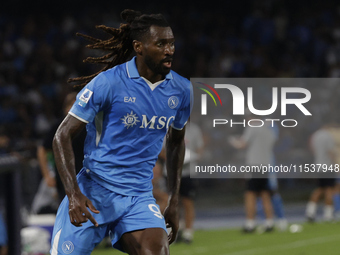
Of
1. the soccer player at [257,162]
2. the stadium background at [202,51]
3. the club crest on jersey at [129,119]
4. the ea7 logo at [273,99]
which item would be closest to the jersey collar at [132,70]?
the club crest on jersey at [129,119]

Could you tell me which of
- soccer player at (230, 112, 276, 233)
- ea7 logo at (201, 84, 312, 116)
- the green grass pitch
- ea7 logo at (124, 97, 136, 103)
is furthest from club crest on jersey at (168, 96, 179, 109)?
ea7 logo at (201, 84, 312, 116)

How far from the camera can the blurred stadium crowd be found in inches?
615

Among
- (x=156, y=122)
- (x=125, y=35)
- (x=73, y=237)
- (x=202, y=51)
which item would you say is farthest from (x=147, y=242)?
(x=202, y=51)

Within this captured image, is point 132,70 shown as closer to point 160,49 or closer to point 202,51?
point 160,49

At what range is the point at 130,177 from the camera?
3.76m

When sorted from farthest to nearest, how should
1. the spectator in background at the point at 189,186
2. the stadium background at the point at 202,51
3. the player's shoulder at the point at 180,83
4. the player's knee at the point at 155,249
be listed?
the stadium background at the point at 202,51, the spectator in background at the point at 189,186, the player's shoulder at the point at 180,83, the player's knee at the point at 155,249

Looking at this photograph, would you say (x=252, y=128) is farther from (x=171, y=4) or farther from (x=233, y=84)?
(x=171, y=4)

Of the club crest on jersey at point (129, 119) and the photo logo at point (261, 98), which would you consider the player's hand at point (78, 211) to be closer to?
the club crest on jersey at point (129, 119)

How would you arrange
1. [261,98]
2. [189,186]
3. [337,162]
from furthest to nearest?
[261,98], [337,162], [189,186]

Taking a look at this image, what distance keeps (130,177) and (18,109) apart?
11.9 meters

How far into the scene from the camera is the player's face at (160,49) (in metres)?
3.68

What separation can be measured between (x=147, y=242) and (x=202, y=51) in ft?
48.9

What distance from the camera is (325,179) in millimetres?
11812

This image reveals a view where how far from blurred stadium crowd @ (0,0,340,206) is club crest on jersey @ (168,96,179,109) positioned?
11075mm
